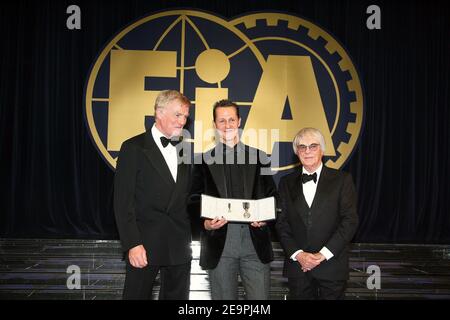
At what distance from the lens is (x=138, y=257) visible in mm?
2238

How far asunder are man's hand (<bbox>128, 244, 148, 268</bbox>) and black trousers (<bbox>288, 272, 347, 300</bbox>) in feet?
→ 2.89

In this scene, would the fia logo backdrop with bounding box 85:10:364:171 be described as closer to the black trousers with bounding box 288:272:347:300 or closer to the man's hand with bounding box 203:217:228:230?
the black trousers with bounding box 288:272:347:300

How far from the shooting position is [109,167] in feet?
24.3

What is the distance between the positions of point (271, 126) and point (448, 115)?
3.29 m

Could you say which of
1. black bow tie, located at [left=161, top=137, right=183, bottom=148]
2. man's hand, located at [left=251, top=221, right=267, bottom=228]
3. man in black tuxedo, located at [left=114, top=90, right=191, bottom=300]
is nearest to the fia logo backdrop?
black bow tie, located at [left=161, top=137, right=183, bottom=148]

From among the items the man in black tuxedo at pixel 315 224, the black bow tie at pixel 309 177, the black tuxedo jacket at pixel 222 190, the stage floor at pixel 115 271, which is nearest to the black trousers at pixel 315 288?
the man in black tuxedo at pixel 315 224

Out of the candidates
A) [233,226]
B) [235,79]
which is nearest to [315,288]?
[233,226]

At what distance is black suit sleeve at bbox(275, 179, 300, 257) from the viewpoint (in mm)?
2543

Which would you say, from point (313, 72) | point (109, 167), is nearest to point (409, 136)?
point (313, 72)

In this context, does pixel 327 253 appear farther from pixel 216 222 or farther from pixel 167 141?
pixel 167 141

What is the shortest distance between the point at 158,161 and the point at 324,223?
105 centimetres

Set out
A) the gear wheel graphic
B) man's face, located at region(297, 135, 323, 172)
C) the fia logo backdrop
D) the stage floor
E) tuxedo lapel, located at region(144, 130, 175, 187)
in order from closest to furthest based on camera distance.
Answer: tuxedo lapel, located at region(144, 130, 175, 187)
man's face, located at region(297, 135, 323, 172)
the stage floor
the fia logo backdrop
the gear wheel graphic

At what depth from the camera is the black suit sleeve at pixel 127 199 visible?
7.39 feet

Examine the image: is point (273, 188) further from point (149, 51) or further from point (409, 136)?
point (409, 136)
